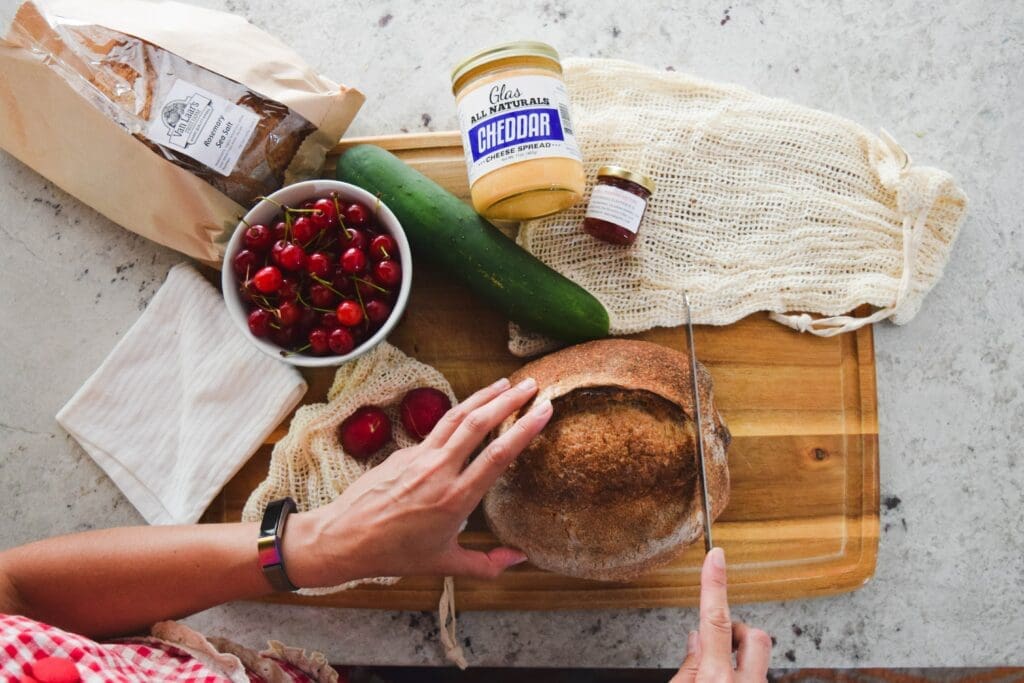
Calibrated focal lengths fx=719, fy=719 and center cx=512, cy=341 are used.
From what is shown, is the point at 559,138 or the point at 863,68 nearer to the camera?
the point at 559,138

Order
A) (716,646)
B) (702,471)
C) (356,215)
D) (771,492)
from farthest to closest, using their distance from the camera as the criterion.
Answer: (771,492), (356,215), (702,471), (716,646)

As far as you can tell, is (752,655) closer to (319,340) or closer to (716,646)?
(716,646)

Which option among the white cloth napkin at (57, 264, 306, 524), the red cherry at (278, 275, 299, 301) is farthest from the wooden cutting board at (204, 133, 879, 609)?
the red cherry at (278, 275, 299, 301)

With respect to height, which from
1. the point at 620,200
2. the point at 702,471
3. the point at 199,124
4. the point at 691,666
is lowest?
the point at 691,666

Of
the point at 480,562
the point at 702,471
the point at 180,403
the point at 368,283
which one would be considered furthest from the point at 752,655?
the point at 180,403

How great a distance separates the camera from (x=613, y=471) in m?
0.91

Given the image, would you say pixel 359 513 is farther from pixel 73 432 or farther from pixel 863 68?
pixel 863 68

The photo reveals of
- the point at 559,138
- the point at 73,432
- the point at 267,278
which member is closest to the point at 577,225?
the point at 559,138

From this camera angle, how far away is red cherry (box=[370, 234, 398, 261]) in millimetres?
996

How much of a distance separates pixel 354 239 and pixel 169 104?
0.35 meters

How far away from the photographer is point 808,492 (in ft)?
3.67

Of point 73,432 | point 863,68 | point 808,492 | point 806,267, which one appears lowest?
point 808,492

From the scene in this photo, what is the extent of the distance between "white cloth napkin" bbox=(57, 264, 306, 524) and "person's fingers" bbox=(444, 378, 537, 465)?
0.33 metres

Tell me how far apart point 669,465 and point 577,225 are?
41 cm
